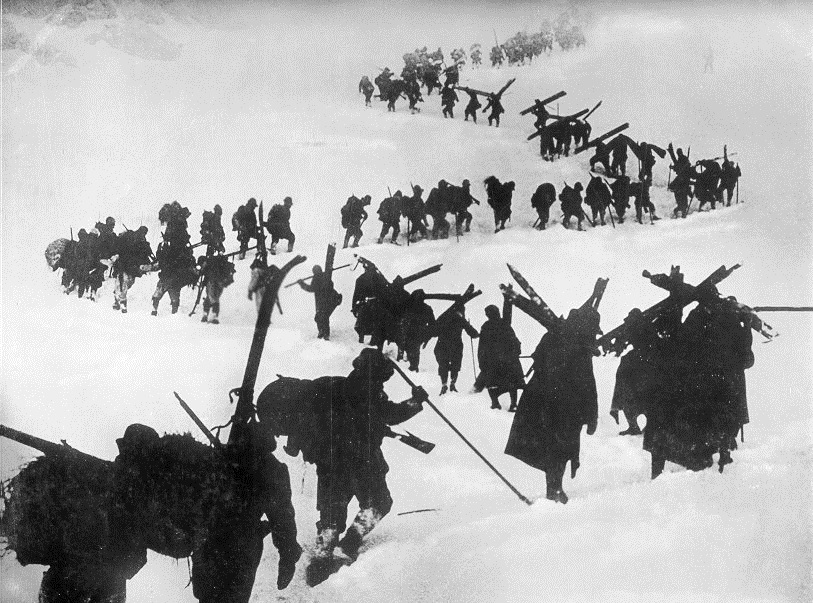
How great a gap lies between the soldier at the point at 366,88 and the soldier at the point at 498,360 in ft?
6.57

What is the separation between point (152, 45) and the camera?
19.6ft

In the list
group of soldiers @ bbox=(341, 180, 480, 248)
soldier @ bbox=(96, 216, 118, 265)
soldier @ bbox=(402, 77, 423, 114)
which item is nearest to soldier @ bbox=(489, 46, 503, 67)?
soldier @ bbox=(402, 77, 423, 114)

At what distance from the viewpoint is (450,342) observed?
5.11 m

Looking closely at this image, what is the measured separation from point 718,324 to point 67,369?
4552 millimetres

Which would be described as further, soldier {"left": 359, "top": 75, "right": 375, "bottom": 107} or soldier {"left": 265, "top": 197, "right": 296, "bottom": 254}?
soldier {"left": 359, "top": 75, "right": 375, "bottom": 107}

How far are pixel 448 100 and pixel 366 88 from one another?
661mm

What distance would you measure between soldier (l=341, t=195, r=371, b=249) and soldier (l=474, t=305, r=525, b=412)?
115 centimetres

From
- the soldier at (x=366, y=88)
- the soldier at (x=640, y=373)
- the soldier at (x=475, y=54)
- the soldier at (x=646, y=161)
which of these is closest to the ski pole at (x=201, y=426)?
the soldier at (x=640, y=373)

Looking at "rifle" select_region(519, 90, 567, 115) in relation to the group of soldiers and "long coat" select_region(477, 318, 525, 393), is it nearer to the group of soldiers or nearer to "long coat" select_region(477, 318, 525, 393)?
the group of soldiers

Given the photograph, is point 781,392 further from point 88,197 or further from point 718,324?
point 88,197

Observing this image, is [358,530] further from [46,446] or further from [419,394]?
[46,446]

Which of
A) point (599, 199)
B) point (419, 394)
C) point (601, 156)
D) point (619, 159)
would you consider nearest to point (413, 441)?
point (419, 394)

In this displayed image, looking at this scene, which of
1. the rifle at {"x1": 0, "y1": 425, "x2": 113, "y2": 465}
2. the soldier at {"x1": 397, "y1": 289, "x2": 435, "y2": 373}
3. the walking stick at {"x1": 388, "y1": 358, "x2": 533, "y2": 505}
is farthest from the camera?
the soldier at {"x1": 397, "y1": 289, "x2": 435, "y2": 373}

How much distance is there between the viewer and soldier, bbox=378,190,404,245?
5.55 m
